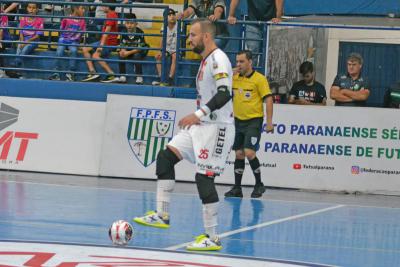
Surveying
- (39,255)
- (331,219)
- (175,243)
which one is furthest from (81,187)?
(39,255)

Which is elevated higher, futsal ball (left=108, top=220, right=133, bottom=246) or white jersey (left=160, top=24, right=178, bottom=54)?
white jersey (left=160, top=24, right=178, bottom=54)

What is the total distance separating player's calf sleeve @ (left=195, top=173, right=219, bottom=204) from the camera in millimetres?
10445

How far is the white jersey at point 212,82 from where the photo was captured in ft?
34.4

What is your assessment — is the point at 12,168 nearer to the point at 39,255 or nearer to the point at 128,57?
the point at 128,57

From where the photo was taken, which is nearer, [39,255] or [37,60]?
[39,255]

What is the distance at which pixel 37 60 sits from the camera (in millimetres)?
21875

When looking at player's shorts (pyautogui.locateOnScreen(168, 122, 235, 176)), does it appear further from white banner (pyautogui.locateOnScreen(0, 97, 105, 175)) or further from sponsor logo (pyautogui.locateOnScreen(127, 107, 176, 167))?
white banner (pyautogui.locateOnScreen(0, 97, 105, 175))

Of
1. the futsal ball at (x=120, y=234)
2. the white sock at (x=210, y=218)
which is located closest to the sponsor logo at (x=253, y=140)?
the white sock at (x=210, y=218)

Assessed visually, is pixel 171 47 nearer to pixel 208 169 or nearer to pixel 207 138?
pixel 207 138

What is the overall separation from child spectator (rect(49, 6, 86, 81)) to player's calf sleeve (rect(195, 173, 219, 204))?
10534 millimetres

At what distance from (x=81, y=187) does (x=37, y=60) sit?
237 inches

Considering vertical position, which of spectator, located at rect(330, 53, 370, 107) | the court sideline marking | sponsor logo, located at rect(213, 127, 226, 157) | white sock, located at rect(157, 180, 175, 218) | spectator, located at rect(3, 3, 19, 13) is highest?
spectator, located at rect(3, 3, 19, 13)

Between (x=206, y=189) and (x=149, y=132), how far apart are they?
8.29 meters

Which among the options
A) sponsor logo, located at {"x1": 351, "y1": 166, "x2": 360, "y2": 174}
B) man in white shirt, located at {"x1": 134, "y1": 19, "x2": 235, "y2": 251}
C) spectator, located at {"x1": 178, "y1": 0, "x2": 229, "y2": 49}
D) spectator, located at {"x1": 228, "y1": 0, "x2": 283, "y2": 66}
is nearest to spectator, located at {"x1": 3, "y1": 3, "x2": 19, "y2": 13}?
spectator, located at {"x1": 178, "y1": 0, "x2": 229, "y2": 49}
